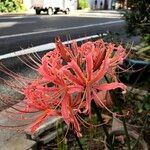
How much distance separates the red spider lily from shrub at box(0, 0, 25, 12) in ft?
116

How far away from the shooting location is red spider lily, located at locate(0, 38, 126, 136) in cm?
146

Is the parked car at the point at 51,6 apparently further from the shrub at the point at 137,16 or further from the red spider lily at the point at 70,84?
the red spider lily at the point at 70,84

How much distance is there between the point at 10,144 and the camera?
10.7 feet

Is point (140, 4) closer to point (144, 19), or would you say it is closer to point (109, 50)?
point (144, 19)

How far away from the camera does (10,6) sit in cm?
3731

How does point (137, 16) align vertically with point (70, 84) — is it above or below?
below

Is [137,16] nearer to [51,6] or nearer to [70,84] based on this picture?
[70,84]

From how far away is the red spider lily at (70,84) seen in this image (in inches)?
57.4

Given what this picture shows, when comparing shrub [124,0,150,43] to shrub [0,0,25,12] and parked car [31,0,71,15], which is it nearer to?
shrub [0,0,25,12]

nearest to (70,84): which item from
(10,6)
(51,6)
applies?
(10,6)

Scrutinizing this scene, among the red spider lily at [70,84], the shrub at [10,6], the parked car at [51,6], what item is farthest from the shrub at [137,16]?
the parked car at [51,6]

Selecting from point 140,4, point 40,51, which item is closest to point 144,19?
point 140,4

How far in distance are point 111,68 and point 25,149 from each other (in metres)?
1.64

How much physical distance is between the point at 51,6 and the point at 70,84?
36.7 m
